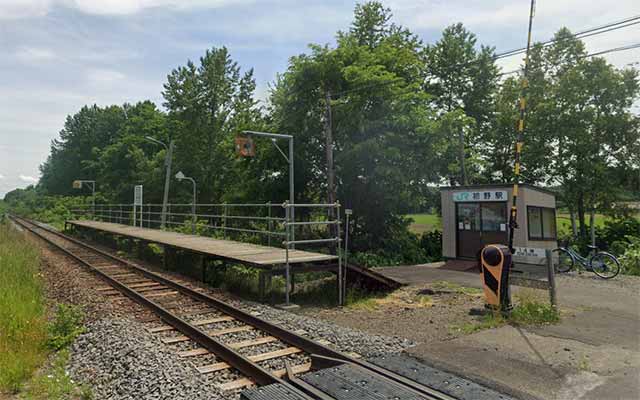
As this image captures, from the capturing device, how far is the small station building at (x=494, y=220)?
12.6 metres

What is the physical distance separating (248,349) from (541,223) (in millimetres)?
11298

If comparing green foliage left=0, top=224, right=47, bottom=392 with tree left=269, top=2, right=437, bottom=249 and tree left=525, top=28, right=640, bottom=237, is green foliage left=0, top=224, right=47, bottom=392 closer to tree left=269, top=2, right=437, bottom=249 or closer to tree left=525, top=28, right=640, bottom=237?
tree left=269, top=2, right=437, bottom=249

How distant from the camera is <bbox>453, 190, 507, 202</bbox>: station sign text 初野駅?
503 inches

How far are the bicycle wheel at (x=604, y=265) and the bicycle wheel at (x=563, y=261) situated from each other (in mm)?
554

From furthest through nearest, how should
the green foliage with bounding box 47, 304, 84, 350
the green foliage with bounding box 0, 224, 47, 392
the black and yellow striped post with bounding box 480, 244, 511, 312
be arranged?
the black and yellow striped post with bounding box 480, 244, 511, 312 → the green foliage with bounding box 47, 304, 84, 350 → the green foliage with bounding box 0, 224, 47, 392

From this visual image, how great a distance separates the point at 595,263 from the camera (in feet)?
38.1

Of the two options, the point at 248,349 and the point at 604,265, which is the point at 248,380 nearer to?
the point at 248,349

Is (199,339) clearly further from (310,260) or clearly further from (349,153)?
(349,153)

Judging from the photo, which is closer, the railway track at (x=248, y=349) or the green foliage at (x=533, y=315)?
the railway track at (x=248, y=349)

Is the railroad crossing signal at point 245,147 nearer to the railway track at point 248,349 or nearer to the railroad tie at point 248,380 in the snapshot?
the railway track at point 248,349

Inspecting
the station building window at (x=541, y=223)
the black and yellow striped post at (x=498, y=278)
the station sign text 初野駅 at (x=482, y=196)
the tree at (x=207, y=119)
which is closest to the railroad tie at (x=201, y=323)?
the black and yellow striped post at (x=498, y=278)

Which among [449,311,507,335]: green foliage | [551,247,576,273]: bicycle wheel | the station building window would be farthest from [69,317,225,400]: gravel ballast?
the station building window

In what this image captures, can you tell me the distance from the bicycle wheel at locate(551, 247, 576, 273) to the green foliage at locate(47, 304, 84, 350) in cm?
1150

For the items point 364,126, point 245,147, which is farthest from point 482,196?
point 245,147
